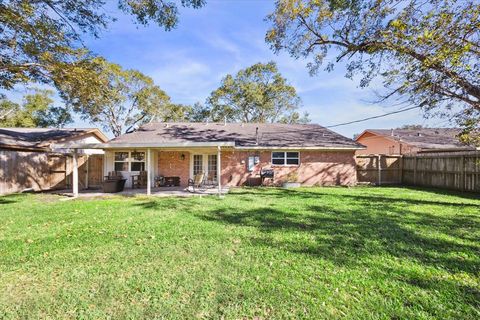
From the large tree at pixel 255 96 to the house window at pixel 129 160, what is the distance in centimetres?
1950

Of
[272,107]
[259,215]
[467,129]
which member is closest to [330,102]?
[467,129]

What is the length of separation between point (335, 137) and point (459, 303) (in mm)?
16242

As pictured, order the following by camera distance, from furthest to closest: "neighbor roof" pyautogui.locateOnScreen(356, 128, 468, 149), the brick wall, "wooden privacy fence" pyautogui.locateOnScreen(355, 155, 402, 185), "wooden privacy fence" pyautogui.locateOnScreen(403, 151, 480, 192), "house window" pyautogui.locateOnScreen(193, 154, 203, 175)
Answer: "neighbor roof" pyautogui.locateOnScreen(356, 128, 468, 149) → "wooden privacy fence" pyautogui.locateOnScreen(355, 155, 402, 185) → "house window" pyautogui.locateOnScreen(193, 154, 203, 175) → the brick wall → "wooden privacy fence" pyautogui.locateOnScreen(403, 151, 480, 192)

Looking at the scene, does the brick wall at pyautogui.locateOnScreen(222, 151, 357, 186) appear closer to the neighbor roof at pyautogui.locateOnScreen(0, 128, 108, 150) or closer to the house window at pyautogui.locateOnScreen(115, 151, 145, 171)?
the house window at pyautogui.locateOnScreen(115, 151, 145, 171)

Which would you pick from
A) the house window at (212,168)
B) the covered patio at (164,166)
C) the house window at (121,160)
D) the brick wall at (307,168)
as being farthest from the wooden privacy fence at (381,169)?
the house window at (121,160)

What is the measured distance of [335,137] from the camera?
18656mm

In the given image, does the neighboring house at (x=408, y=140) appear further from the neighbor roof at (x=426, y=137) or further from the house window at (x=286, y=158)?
the house window at (x=286, y=158)

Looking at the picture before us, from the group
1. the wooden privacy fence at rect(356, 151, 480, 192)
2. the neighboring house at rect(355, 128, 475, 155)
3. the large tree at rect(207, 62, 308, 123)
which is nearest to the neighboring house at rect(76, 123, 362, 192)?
the wooden privacy fence at rect(356, 151, 480, 192)

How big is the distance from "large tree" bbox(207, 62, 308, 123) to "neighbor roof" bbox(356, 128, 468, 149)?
34.8 ft

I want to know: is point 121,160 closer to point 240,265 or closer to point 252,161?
point 252,161

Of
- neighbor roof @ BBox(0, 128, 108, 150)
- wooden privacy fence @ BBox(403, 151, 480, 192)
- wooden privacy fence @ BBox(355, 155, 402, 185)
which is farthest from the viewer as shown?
wooden privacy fence @ BBox(355, 155, 402, 185)

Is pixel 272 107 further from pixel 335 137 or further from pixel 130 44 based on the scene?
pixel 130 44

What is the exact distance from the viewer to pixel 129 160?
15.8m

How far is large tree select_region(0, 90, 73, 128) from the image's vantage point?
3222cm
